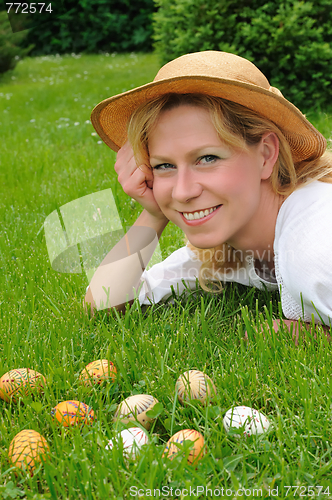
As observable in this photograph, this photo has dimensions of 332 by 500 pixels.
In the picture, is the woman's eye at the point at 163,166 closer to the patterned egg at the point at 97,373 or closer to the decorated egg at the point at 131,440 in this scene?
the patterned egg at the point at 97,373

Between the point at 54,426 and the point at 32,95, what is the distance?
943cm

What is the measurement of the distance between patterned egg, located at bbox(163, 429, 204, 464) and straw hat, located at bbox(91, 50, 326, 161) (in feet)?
4.15

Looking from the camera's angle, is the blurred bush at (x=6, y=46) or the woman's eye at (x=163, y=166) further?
the blurred bush at (x=6, y=46)

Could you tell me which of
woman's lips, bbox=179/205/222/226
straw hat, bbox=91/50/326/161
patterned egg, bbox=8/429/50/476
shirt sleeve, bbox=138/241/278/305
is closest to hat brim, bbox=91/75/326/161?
straw hat, bbox=91/50/326/161

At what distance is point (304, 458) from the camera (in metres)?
1.54

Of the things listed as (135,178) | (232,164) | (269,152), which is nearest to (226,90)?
(232,164)

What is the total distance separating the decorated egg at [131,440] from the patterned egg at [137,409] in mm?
97

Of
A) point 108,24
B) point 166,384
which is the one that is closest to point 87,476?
point 166,384

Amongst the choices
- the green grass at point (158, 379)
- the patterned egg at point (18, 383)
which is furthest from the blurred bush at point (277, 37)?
the patterned egg at point (18, 383)

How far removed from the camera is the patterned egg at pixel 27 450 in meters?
1.55

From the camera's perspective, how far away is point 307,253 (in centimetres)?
197

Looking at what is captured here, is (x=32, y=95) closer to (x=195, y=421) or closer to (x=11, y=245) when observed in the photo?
(x=11, y=245)

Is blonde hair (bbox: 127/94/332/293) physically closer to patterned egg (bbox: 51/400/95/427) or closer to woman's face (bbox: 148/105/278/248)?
woman's face (bbox: 148/105/278/248)

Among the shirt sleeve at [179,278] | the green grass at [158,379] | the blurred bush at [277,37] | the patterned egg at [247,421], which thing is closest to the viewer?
the green grass at [158,379]
